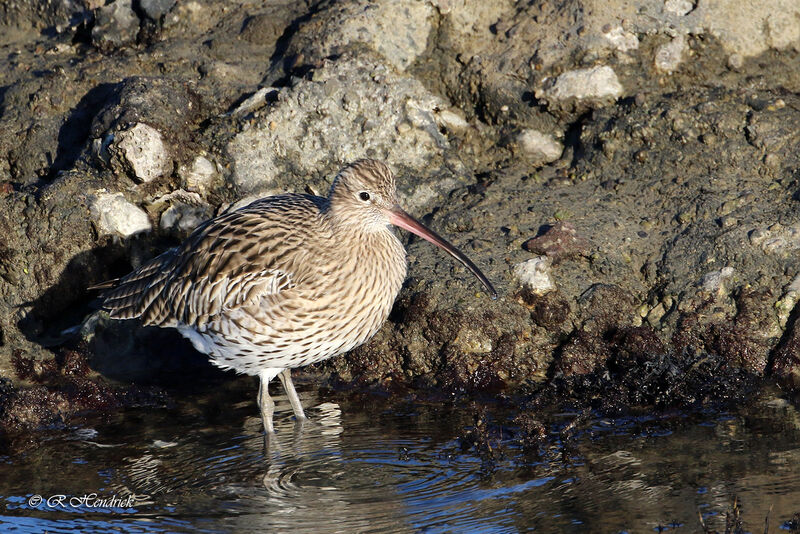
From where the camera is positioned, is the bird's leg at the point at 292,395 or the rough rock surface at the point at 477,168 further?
the rough rock surface at the point at 477,168

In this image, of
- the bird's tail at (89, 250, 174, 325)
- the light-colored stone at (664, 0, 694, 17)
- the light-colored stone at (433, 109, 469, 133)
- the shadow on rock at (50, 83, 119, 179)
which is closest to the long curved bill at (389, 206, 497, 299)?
the bird's tail at (89, 250, 174, 325)

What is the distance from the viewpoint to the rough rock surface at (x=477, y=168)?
8320 mm

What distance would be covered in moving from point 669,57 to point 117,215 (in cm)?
576

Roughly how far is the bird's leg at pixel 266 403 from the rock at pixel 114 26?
502 centimetres

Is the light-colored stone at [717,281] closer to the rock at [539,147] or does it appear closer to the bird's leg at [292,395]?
the rock at [539,147]

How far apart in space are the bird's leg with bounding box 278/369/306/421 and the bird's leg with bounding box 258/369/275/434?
0.17m

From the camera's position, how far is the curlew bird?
7645mm

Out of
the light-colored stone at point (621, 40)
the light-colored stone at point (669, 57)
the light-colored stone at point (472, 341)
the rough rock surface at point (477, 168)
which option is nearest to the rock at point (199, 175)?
the rough rock surface at point (477, 168)

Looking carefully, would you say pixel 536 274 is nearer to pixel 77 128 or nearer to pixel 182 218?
pixel 182 218

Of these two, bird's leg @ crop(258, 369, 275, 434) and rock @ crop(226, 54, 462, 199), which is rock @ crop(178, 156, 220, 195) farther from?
bird's leg @ crop(258, 369, 275, 434)

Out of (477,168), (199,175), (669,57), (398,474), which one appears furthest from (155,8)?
(398,474)

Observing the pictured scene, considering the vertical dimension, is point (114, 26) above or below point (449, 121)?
above

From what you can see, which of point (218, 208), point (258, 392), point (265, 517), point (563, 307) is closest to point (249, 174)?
point (218, 208)

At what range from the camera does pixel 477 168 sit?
392 inches
